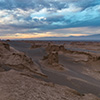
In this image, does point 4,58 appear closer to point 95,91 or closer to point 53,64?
point 53,64

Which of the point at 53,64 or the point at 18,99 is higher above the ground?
the point at 18,99

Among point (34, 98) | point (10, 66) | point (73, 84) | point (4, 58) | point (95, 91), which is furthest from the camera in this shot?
point (4, 58)

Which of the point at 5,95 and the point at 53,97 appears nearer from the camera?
the point at 5,95

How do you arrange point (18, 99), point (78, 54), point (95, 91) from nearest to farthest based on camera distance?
point (18, 99) < point (95, 91) < point (78, 54)

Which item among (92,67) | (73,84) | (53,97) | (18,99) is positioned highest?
(18,99)

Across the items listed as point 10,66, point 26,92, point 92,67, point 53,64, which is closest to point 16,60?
point 10,66

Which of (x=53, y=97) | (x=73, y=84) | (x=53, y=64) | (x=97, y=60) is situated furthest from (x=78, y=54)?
(x=53, y=97)

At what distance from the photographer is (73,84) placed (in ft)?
35.0

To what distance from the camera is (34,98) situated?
5.07 m

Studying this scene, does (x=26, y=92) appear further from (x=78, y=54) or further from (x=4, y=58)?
(x=78, y=54)

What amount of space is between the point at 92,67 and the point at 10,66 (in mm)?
15487

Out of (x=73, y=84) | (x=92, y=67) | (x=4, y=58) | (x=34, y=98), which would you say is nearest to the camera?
(x=34, y=98)

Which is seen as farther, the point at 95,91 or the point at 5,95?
the point at 95,91

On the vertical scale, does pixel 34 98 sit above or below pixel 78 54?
above
